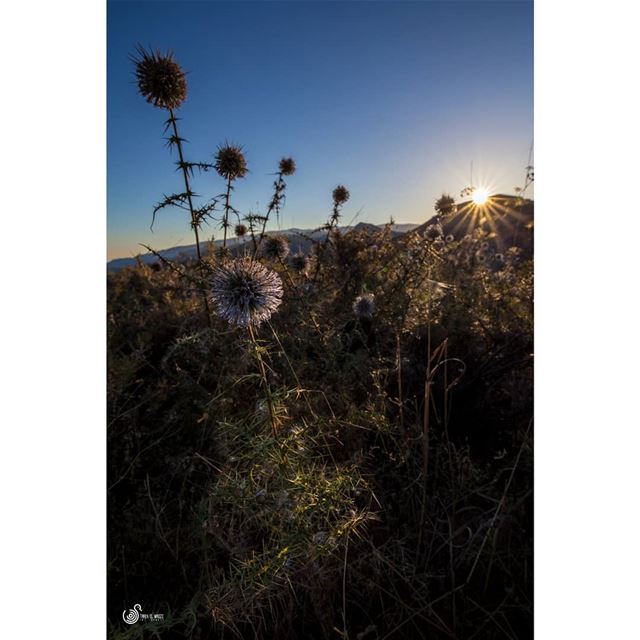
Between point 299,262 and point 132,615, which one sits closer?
point 132,615

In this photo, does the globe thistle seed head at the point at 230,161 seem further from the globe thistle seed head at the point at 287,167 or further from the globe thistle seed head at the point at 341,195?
the globe thistle seed head at the point at 341,195

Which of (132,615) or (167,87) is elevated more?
(167,87)

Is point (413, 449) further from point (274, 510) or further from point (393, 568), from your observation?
point (274, 510)

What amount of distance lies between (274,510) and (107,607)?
2.12ft

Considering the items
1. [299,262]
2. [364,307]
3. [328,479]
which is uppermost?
[299,262]

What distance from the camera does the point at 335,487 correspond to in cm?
88

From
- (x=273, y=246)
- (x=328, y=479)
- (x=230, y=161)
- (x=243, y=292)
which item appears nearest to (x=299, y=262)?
(x=273, y=246)

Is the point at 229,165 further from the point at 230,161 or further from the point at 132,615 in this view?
the point at 132,615

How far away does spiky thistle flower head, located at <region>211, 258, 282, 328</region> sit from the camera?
958 millimetres

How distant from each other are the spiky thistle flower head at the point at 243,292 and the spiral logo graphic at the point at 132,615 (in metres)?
0.80

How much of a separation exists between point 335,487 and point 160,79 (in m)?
1.34
